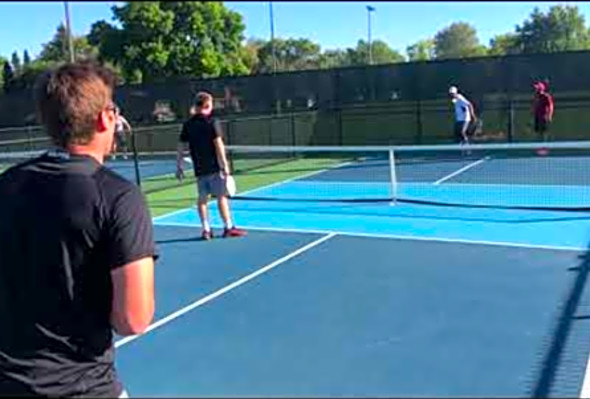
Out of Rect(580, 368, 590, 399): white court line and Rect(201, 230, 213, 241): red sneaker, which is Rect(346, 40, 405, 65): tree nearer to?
Rect(201, 230, 213, 241): red sneaker

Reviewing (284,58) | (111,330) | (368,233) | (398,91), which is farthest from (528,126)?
(284,58)

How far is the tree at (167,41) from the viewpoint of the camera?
118 feet

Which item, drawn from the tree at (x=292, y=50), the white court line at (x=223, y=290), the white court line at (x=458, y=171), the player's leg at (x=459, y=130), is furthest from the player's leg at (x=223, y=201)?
the tree at (x=292, y=50)

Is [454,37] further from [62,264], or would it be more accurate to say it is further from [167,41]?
[62,264]

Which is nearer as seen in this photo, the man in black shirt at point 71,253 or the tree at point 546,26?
the man in black shirt at point 71,253

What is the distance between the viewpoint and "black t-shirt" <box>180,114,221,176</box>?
8.90 m

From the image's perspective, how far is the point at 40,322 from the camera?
1993mm

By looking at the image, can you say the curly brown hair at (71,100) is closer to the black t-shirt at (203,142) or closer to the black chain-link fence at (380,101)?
the black t-shirt at (203,142)

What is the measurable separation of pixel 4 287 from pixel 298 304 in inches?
158

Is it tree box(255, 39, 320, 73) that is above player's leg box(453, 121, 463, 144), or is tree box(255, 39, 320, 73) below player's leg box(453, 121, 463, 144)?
above

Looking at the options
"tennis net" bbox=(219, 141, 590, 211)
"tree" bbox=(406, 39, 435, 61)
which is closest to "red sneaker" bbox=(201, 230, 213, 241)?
"tennis net" bbox=(219, 141, 590, 211)

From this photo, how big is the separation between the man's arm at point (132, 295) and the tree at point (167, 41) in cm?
3249

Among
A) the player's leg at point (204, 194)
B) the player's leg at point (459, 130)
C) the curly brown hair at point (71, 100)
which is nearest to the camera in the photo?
the curly brown hair at point (71, 100)

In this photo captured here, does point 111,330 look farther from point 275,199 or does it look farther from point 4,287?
point 275,199
